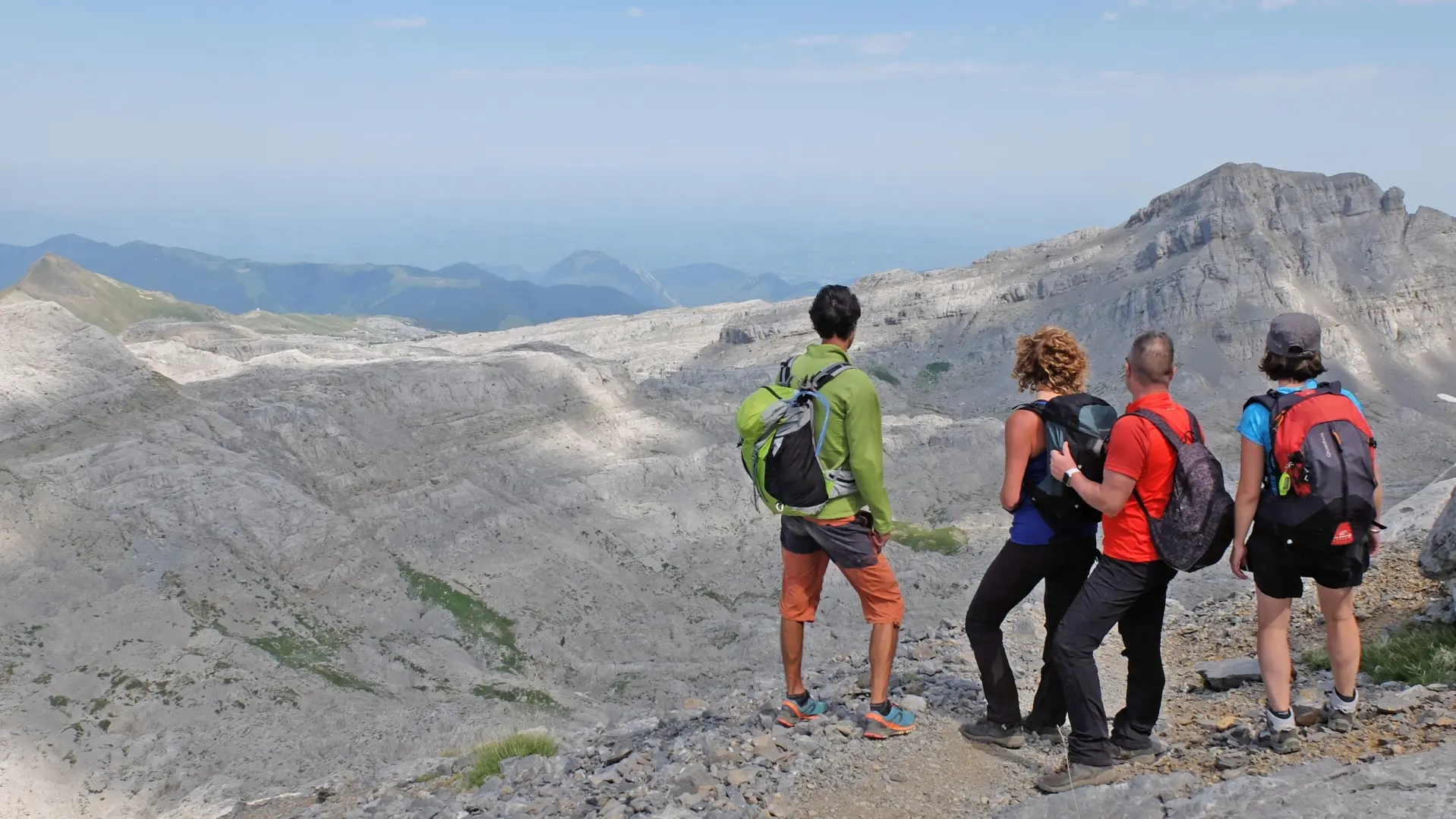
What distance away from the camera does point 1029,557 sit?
6.93m

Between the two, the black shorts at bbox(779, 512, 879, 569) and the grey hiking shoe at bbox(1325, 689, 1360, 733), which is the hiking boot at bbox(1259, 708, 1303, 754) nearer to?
the grey hiking shoe at bbox(1325, 689, 1360, 733)

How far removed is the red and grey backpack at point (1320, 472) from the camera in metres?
5.95

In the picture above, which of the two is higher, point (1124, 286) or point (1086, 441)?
point (1124, 286)

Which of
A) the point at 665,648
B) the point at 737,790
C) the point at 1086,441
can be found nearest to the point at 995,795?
the point at 737,790

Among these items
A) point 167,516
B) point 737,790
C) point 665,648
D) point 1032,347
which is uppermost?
point 1032,347

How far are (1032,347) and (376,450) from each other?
116ft

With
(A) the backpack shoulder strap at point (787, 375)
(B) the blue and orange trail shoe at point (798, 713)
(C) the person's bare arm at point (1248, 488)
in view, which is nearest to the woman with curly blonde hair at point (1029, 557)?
(C) the person's bare arm at point (1248, 488)

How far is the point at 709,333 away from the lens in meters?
102

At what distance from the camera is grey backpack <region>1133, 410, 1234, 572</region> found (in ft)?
20.3

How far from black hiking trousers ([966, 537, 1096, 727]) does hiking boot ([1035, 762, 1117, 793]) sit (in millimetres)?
570

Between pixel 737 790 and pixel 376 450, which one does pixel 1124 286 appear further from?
pixel 737 790

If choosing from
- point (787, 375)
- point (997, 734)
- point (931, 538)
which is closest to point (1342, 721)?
point (997, 734)

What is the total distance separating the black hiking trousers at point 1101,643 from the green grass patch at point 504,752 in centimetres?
597

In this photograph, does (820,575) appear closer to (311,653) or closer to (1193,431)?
(1193,431)
